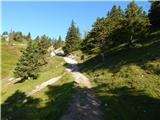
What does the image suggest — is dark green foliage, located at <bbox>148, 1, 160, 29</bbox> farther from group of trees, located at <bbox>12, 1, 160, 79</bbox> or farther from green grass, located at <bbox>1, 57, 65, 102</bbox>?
green grass, located at <bbox>1, 57, 65, 102</bbox>

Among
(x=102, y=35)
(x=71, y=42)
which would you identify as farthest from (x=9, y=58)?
(x=102, y=35)

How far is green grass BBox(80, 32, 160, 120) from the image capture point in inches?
1028

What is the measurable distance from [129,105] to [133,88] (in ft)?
19.9

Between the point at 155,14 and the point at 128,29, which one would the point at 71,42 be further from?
the point at 128,29

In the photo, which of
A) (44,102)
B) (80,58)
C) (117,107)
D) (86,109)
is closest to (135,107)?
A: (117,107)

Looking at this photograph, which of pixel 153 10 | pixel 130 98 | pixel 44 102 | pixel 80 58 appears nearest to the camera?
pixel 130 98

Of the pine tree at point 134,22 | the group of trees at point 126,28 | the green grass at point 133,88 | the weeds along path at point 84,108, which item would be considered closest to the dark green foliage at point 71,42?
the group of trees at point 126,28

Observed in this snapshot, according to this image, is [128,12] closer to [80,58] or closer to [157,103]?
[157,103]

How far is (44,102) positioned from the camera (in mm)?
33406

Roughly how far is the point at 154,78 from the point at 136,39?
90.0ft

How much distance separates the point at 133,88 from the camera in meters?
34.0

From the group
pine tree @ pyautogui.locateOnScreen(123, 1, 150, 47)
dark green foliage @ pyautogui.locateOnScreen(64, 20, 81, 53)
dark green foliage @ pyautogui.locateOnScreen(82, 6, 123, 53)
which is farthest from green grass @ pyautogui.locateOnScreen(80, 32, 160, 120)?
dark green foliage @ pyautogui.locateOnScreen(64, 20, 81, 53)

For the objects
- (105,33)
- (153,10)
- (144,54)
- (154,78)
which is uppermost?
(153,10)

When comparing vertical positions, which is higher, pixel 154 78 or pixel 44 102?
pixel 154 78
